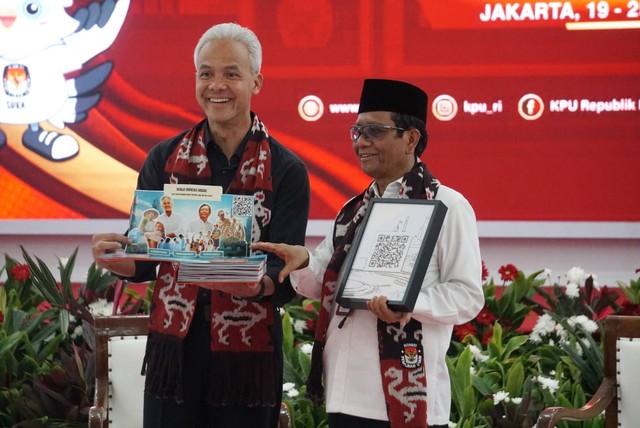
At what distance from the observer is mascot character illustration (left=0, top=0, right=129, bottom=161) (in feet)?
18.1

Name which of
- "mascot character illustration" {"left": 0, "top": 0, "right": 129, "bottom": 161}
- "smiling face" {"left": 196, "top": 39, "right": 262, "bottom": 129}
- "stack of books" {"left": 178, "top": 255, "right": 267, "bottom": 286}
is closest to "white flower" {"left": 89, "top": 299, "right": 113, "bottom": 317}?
"mascot character illustration" {"left": 0, "top": 0, "right": 129, "bottom": 161}

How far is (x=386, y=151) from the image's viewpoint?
2.54 metres

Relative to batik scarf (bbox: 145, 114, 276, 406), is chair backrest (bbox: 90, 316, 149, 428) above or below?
below

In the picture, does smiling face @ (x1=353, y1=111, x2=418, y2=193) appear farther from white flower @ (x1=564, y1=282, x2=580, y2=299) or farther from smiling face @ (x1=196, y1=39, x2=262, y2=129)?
white flower @ (x1=564, y1=282, x2=580, y2=299)

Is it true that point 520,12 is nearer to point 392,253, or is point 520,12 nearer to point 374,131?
point 374,131

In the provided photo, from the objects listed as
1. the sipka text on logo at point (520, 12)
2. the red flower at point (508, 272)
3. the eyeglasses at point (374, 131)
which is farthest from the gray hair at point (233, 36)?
the sipka text on logo at point (520, 12)

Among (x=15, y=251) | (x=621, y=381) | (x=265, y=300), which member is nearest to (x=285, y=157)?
(x=265, y=300)

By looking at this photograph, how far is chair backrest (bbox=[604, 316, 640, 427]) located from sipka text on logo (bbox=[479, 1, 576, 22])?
2427 millimetres

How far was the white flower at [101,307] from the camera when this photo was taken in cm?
429

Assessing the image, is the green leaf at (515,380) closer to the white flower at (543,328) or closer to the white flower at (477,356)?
the white flower at (477,356)

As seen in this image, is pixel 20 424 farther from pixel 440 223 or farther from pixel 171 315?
pixel 440 223

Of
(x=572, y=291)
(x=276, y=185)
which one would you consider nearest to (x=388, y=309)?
(x=276, y=185)

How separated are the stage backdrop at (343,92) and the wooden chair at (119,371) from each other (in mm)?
2235

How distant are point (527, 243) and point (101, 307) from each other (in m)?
2.49
